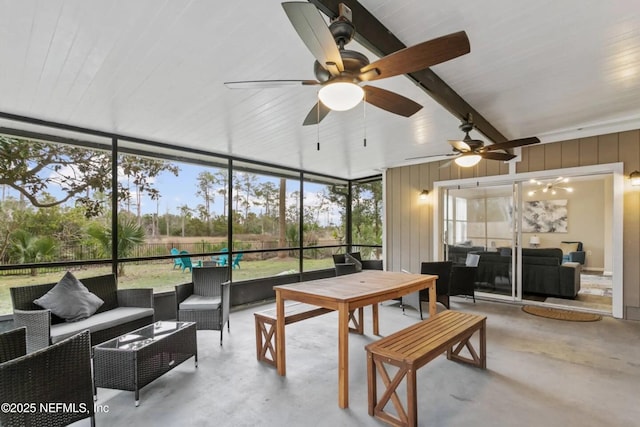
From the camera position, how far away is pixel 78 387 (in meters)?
1.88

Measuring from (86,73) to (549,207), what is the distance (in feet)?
37.3

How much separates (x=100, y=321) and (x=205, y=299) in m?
1.15

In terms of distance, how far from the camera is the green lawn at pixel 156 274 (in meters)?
3.62

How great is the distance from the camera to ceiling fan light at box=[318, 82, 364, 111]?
75.3 inches

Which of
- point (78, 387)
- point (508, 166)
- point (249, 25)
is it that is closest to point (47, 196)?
point (78, 387)

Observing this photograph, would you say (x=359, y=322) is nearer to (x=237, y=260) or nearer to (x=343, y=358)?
(x=343, y=358)

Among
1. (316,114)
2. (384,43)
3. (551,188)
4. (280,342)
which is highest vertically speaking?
(384,43)

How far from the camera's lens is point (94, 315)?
10.6 feet

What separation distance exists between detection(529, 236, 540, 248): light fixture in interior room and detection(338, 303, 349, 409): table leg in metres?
9.54

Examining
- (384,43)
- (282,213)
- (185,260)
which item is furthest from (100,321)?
(282,213)

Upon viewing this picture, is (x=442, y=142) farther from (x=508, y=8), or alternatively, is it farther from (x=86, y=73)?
(x=86, y=73)

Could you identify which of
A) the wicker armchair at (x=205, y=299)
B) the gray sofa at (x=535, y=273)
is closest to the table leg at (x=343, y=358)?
the wicker armchair at (x=205, y=299)

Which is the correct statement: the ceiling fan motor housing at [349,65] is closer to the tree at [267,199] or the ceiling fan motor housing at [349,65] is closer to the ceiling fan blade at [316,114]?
the ceiling fan blade at [316,114]

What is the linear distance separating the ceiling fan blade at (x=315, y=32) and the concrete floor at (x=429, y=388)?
7.64 ft
